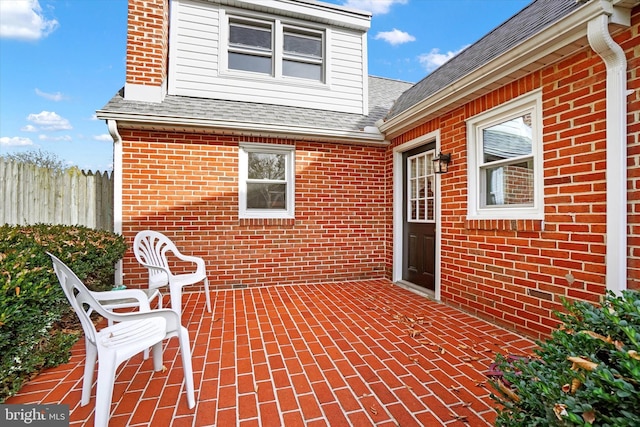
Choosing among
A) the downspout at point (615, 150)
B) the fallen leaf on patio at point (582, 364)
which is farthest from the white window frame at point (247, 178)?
the fallen leaf on patio at point (582, 364)

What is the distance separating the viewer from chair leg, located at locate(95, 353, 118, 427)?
4.82 feet

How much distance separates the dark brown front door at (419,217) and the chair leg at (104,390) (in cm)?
397

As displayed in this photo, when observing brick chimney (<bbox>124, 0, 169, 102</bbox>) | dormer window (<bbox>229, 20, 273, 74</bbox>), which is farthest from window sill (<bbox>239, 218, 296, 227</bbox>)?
dormer window (<bbox>229, 20, 273, 74</bbox>)

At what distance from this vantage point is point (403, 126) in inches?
179

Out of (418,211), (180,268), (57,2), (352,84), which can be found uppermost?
(57,2)

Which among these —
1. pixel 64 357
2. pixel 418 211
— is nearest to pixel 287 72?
pixel 418 211

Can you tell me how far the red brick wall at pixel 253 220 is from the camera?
4.30 m

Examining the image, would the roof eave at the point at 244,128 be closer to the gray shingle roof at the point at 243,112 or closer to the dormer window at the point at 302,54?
the gray shingle roof at the point at 243,112

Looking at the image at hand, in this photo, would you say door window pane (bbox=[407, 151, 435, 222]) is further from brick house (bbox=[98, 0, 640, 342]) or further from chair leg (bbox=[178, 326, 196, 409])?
chair leg (bbox=[178, 326, 196, 409])

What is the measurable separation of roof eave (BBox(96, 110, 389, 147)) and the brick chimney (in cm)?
56

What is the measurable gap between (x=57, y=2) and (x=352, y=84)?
7138 millimetres

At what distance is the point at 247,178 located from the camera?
477cm

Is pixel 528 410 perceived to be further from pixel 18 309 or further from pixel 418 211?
pixel 418 211

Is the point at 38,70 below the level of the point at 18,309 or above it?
above
